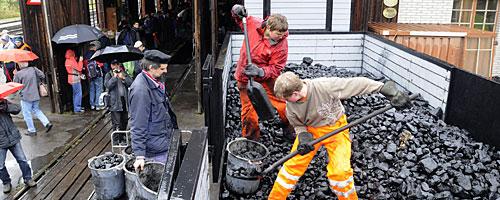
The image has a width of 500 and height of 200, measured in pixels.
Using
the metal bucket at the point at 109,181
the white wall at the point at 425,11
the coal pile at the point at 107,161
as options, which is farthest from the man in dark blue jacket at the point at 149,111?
the white wall at the point at 425,11

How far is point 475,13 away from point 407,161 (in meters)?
9.28

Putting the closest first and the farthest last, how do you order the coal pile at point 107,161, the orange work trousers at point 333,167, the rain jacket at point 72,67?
the orange work trousers at point 333,167
the coal pile at point 107,161
the rain jacket at point 72,67

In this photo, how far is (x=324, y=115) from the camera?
4172 mm

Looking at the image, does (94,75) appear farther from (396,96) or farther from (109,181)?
(396,96)

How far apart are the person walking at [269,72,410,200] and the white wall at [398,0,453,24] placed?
832 cm

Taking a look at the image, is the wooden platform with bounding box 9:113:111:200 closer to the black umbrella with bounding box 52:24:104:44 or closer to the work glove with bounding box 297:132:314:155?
the black umbrella with bounding box 52:24:104:44

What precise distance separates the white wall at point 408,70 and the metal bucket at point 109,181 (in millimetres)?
4780

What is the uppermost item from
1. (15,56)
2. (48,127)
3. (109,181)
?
(15,56)

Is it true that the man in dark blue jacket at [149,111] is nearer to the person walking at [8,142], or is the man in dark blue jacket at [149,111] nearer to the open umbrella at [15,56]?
the person walking at [8,142]

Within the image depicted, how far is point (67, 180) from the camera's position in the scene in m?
6.07

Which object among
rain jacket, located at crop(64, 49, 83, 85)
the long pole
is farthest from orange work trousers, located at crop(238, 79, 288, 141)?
Result: the long pole

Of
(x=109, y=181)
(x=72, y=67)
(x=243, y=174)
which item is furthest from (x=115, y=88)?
(x=243, y=174)

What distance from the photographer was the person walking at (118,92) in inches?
256

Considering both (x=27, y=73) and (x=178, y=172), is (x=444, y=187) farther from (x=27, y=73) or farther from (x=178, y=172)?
(x=27, y=73)
